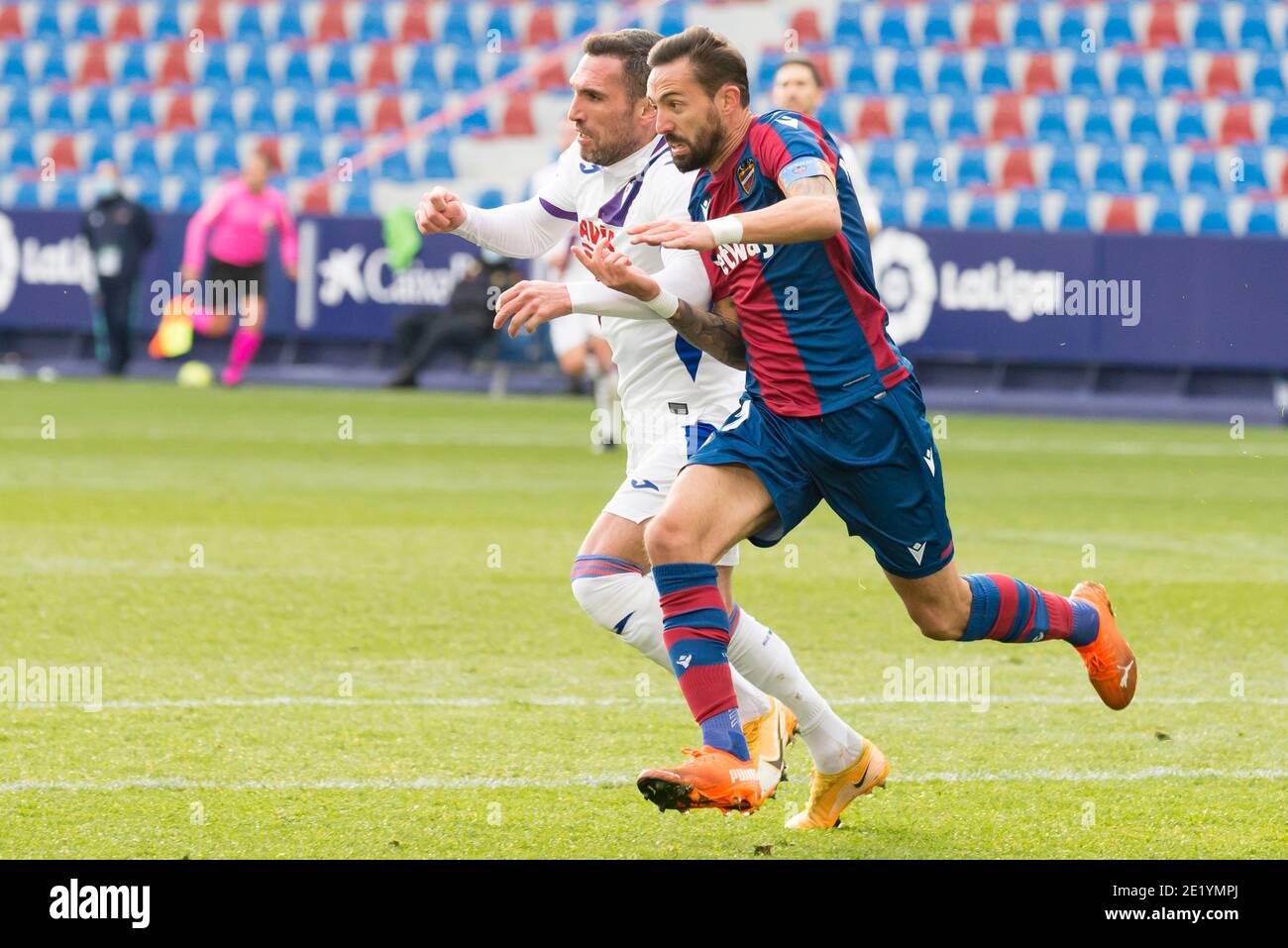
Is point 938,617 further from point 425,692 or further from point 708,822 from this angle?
point 425,692

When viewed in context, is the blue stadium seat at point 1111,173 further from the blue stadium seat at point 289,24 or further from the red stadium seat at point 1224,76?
the blue stadium seat at point 289,24

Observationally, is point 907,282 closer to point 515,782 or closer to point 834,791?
point 515,782

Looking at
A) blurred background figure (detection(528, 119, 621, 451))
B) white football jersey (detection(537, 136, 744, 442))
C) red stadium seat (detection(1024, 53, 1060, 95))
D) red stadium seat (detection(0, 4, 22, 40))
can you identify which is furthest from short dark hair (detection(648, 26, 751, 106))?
red stadium seat (detection(0, 4, 22, 40))

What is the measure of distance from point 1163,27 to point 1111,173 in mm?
2116

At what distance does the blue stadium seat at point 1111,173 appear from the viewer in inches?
826

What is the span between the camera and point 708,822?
5.36 m

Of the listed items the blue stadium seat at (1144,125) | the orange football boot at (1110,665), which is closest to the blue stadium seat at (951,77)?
the blue stadium seat at (1144,125)

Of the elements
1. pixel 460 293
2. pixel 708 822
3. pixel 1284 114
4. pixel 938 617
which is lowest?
pixel 708 822

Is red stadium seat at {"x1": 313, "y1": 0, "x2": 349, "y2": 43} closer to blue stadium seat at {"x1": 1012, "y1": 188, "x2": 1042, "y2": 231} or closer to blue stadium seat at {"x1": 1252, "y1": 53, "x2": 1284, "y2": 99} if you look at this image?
blue stadium seat at {"x1": 1012, "y1": 188, "x2": 1042, "y2": 231}

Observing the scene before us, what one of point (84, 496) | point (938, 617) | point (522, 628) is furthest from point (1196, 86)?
point (938, 617)

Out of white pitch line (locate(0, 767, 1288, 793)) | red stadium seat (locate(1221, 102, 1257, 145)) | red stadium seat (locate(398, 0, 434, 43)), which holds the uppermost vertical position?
red stadium seat (locate(398, 0, 434, 43))

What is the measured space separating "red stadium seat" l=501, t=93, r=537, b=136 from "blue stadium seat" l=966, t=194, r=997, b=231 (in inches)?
212

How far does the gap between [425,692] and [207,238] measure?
49.4 ft

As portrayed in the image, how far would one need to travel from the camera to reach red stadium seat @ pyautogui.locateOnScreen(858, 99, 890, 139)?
72.8 feet
